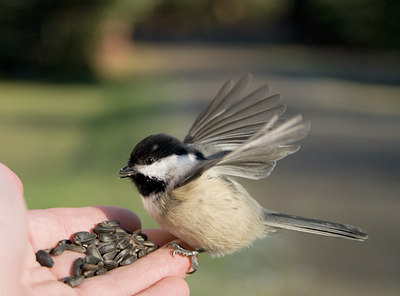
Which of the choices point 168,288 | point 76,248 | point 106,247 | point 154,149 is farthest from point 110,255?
point 154,149

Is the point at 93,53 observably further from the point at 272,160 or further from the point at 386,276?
the point at 272,160

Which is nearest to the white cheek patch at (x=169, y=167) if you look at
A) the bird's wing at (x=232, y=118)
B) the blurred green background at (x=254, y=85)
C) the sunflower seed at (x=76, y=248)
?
the bird's wing at (x=232, y=118)

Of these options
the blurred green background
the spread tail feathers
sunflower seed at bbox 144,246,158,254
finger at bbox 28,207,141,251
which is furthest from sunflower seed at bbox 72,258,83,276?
the blurred green background

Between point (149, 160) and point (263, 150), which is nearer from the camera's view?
point (263, 150)

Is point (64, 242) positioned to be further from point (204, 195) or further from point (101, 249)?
point (204, 195)

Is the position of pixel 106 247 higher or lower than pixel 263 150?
lower

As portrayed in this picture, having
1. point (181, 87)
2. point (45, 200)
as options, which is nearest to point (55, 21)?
point (181, 87)
